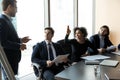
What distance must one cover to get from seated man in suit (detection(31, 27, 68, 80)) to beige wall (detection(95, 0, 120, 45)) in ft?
8.26

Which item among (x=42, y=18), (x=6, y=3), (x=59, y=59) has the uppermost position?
(x=6, y=3)

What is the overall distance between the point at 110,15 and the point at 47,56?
2827mm

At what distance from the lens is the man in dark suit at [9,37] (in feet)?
7.38

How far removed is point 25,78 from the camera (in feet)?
14.1

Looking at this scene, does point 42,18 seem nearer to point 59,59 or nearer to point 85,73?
point 59,59

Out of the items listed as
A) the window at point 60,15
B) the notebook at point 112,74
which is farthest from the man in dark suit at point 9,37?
A: the window at point 60,15

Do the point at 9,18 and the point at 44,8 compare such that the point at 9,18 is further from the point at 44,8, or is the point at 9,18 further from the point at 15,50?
the point at 44,8

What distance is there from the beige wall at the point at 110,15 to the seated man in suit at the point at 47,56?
8.26ft

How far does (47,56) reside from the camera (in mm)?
3316

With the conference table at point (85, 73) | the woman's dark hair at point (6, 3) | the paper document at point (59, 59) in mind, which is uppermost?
the woman's dark hair at point (6, 3)

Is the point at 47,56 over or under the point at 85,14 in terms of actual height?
under

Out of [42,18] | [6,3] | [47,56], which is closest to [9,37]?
[6,3]

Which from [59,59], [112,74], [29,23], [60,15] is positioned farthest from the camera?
[60,15]

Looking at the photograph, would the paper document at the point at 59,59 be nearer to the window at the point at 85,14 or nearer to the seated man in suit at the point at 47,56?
the seated man in suit at the point at 47,56
